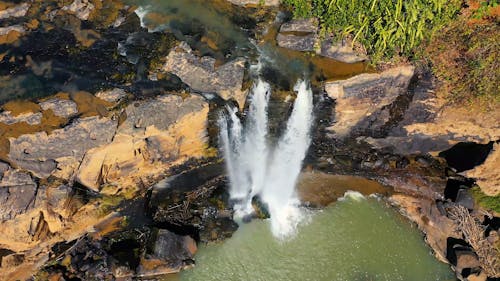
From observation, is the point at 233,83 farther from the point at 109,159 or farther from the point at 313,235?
the point at 313,235

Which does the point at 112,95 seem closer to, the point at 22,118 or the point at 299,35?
the point at 22,118

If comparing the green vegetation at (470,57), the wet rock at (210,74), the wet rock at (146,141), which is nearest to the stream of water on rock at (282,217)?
the wet rock at (210,74)

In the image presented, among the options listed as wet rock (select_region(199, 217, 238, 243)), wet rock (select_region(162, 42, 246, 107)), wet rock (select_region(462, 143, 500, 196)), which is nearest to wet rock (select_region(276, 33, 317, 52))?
wet rock (select_region(162, 42, 246, 107))

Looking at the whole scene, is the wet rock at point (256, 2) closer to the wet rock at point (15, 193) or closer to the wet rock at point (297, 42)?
the wet rock at point (297, 42)

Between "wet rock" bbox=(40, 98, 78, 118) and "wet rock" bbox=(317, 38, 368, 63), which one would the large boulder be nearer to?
"wet rock" bbox=(317, 38, 368, 63)

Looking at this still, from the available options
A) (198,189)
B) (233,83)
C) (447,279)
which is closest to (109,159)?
(198,189)

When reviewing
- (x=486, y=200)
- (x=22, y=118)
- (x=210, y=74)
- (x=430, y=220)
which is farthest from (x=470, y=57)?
(x=22, y=118)
